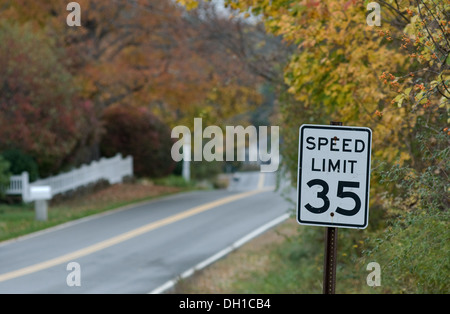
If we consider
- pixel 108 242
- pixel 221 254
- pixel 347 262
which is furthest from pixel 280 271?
pixel 108 242

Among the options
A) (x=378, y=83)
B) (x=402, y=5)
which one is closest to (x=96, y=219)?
(x=378, y=83)

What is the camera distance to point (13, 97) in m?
24.0

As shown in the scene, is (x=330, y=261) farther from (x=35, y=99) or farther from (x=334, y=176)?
(x=35, y=99)

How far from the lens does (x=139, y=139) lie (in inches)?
1390

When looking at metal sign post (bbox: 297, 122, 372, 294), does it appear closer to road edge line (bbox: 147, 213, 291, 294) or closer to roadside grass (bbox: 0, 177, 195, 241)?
road edge line (bbox: 147, 213, 291, 294)

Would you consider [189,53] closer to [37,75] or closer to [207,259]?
[37,75]

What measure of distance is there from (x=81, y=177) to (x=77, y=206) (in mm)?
3160

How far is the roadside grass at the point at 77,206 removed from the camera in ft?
67.4

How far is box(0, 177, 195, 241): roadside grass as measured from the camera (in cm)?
2055

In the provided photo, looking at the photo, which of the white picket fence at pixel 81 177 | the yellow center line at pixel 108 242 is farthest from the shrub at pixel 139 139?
the yellow center line at pixel 108 242

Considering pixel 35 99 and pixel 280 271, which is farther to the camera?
pixel 35 99

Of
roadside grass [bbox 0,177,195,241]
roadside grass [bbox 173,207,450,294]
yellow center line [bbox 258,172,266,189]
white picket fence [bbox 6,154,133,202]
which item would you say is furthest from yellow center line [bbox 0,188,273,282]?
yellow center line [bbox 258,172,266,189]

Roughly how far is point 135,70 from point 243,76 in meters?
10.9

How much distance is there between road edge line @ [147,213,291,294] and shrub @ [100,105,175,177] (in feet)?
41.3
